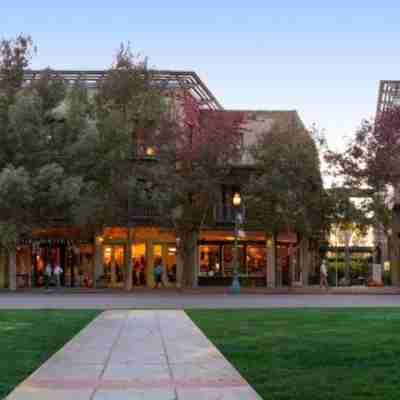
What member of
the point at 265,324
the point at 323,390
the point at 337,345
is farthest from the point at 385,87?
the point at 323,390

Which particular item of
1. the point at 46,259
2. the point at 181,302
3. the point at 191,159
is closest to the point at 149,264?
the point at 46,259

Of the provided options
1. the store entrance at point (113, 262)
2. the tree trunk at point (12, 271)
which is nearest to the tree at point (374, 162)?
the store entrance at point (113, 262)

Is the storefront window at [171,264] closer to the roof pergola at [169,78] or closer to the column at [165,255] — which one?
the column at [165,255]

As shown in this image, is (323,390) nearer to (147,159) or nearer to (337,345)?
(337,345)

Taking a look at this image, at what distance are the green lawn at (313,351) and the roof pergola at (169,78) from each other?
28810 millimetres

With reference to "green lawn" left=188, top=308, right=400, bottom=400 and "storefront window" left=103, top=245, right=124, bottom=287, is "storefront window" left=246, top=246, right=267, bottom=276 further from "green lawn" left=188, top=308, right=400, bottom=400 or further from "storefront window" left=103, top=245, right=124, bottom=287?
"green lawn" left=188, top=308, right=400, bottom=400

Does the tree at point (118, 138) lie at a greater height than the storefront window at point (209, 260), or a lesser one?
greater

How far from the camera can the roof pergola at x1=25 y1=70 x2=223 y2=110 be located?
5388 cm

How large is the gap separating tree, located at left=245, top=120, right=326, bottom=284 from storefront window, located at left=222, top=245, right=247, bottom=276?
5587 mm

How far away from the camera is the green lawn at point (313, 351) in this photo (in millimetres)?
11477

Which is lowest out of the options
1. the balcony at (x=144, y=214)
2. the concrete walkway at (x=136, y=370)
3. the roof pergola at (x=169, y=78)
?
the concrete walkway at (x=136, y=370)

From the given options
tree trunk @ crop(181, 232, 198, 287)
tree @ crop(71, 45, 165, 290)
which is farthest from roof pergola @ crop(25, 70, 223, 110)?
tree trunk @ crop(181, 232, 198, 287)

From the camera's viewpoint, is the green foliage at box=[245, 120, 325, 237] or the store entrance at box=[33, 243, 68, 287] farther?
the store entrance at box=[33, 243, 68, 287]

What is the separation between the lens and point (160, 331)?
814 inches
